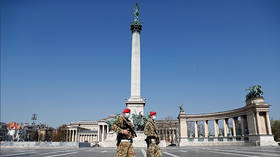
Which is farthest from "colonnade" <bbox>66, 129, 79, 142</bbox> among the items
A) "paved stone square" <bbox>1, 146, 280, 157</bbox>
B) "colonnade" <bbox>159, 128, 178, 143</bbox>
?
"paved stone square" <bbox>1, 146, 280, 157</bbox>

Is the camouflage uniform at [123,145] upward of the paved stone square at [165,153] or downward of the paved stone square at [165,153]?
upward

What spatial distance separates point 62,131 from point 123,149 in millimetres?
106537

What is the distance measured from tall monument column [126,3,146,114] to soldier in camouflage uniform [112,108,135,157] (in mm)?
27246

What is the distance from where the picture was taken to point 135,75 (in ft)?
123

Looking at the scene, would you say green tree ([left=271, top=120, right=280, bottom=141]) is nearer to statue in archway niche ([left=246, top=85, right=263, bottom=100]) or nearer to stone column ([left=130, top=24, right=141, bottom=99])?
statue in archway niche ([left=246, top=85, right=263, bottom=100])

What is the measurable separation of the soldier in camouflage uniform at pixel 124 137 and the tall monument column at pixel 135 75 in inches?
1073

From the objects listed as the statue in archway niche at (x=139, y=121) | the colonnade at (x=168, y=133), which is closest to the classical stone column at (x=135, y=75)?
the statue in archway niche at (x=139, y=121)

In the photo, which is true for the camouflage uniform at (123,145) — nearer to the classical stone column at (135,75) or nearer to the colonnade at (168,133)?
the classical stone column at (135,75)

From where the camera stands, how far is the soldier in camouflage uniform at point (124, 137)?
6.11 m

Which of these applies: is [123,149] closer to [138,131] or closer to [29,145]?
[138,131]

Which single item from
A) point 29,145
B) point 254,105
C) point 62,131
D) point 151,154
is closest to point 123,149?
point 151,154

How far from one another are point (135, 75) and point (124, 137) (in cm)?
3140

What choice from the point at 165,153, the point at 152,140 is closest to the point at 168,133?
the point at 165,153

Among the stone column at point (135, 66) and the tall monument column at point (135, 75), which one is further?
the stone column at point (135, 66)
